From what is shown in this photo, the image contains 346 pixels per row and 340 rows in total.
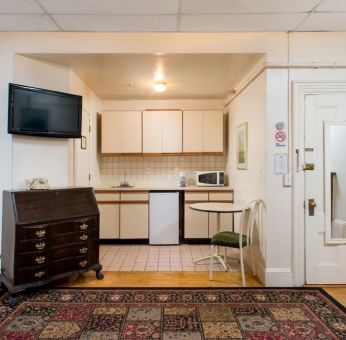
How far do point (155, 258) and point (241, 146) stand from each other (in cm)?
199

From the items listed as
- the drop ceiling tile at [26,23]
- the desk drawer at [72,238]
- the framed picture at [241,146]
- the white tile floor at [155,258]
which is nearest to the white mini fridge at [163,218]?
the white tile floor at [155,258]

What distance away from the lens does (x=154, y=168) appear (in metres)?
5.22

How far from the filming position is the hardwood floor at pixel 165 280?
9.75ft

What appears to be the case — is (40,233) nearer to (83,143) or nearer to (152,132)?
(83,143)

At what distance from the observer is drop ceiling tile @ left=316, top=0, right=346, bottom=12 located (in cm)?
233

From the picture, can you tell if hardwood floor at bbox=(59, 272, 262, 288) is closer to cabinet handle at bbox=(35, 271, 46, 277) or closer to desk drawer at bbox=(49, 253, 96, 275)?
desk drawer at bbox=(49, 253, 96, 275)

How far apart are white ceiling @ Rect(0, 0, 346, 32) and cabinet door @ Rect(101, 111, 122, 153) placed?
2124mm

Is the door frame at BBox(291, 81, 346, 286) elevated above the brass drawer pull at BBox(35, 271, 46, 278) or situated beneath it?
elevated above

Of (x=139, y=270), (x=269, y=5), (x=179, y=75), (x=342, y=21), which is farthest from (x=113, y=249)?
(x=342, y=21)

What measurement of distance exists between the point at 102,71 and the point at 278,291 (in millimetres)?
3273

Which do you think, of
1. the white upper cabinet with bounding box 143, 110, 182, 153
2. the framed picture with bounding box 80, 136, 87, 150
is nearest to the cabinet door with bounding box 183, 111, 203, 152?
the white upper cabinet with bounding box 143, 110, 182, 153

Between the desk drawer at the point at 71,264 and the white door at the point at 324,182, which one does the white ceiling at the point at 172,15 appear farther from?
the desk drawer at the point at 71,264

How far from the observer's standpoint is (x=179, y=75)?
3797mm

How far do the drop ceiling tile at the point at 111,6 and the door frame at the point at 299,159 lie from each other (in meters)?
1.54
